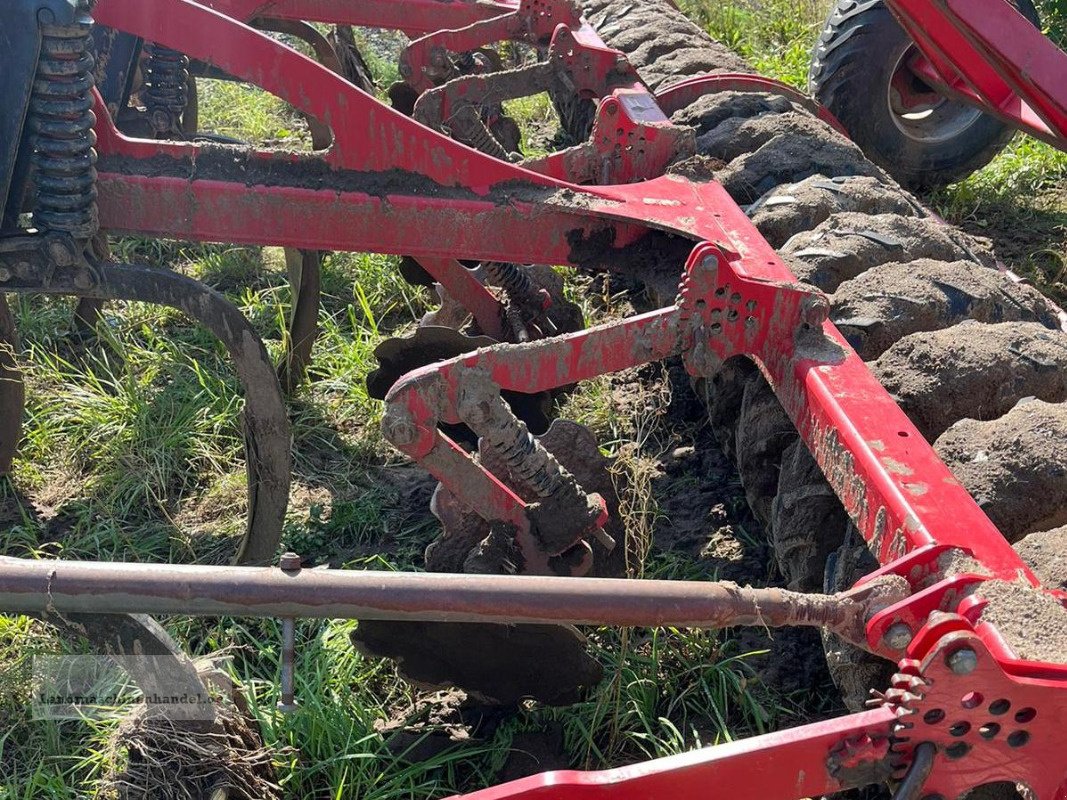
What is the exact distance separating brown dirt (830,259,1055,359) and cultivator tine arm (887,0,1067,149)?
1.05 meters

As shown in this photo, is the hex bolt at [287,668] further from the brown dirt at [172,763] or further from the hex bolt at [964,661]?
the hex bolt at [964,661]

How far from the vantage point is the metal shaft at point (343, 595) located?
1.87 meters

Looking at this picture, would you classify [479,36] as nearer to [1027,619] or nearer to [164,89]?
[164,89]

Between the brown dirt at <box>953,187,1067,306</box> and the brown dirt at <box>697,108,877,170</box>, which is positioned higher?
the brown dirt at <box>697,108,877,170</box>

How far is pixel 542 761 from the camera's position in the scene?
2680mm

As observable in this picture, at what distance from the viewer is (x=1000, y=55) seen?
3.73 metres

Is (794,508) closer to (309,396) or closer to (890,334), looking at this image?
(890,334)

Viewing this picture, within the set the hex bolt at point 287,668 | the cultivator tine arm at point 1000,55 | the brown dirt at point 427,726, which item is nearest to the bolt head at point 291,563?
the hex bolt at point 287,668

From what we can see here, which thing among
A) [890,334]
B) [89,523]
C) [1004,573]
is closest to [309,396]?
[89,523]

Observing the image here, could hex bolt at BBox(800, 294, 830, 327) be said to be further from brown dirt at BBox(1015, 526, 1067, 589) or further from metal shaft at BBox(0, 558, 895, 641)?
metal shaft at BBox(0, 558, 895, 641)

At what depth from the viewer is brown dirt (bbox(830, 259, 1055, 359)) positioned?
2.88 metres

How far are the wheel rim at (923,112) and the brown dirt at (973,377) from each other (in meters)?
2.72

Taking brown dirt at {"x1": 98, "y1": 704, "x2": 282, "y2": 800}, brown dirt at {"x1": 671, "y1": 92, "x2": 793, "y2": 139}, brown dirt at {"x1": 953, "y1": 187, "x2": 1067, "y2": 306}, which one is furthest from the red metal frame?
brown dirt at {"x1": 953, "y1": 187, "x2": 1067, "y2": 306}

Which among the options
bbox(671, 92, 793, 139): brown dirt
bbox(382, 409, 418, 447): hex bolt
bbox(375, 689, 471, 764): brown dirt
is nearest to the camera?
bbox(382, 409, 418, 447): hex bolt
